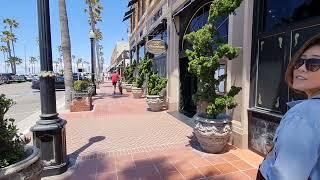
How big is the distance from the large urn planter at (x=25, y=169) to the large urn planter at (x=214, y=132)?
3363 millimetres

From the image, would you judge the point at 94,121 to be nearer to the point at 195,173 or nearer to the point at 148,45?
the point at 148,45

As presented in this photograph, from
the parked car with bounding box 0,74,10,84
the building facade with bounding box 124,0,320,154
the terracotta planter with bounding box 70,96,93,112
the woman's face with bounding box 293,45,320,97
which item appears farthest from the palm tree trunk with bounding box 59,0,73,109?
the parked car with bounding box 0,74,10,84

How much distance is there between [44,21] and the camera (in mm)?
4996

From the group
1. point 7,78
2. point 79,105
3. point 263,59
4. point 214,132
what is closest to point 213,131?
point 214,132

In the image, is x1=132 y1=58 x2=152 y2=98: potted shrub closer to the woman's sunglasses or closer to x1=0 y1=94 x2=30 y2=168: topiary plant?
x1=0 y1=94 x2=30 y2=168: topiary plant

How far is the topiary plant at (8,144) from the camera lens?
326 cm

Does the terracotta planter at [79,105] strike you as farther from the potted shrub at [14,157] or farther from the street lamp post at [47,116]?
the potted shrub at [14,157]

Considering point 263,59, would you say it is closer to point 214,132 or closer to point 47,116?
point 214,132

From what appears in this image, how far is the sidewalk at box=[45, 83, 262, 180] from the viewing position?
499 centimetres

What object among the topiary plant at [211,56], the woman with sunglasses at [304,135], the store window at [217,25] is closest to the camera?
the woman with sunglasses at [304,135]

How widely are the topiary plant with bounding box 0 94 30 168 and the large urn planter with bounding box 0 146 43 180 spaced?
0.42 ft

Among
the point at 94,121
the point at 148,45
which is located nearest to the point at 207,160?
the point at 94,121

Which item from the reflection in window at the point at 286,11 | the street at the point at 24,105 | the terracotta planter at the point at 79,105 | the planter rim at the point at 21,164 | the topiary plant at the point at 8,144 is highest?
the reflection in window at the point at 286,11

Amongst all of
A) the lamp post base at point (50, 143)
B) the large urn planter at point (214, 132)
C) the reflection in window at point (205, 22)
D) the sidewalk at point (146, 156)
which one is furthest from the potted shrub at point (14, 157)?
the reflection in window at point (205, 22)
